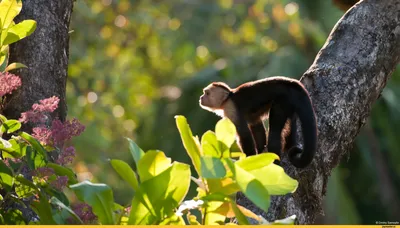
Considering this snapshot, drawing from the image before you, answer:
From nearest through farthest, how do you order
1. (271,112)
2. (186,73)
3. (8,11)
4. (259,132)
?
(8,11) → (271,112) → (259,132) → (186,73)

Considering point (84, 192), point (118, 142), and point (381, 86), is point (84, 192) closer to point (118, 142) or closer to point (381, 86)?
point (381, 86)

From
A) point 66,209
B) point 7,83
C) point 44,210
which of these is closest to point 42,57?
point 7,83

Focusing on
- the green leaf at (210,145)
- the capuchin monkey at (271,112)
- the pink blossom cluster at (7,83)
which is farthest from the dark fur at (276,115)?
the pink blossom cluster at (7,83)

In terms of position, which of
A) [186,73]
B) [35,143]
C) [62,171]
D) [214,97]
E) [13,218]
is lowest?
[186,73]

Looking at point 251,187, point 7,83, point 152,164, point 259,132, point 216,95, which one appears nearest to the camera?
point 251,187

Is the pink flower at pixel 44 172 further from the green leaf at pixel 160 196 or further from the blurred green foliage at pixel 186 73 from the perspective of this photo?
the blurred green foliage at pixel 186 73

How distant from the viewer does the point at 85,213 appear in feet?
7.17

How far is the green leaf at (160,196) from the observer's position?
6.61 ft

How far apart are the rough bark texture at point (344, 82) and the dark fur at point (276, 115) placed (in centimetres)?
4

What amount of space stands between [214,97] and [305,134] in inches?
41.8

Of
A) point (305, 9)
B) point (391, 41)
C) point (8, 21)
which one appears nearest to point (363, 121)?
point (391, 41)

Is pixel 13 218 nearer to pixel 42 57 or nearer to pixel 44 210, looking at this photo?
pixel 44 210

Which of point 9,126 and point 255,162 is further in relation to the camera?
point 9,126

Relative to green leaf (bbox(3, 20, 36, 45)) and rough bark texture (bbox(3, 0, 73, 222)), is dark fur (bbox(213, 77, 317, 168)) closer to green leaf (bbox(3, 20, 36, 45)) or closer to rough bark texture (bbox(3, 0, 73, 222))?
rough bark texture (bbox(3, 0, 73, 222))
